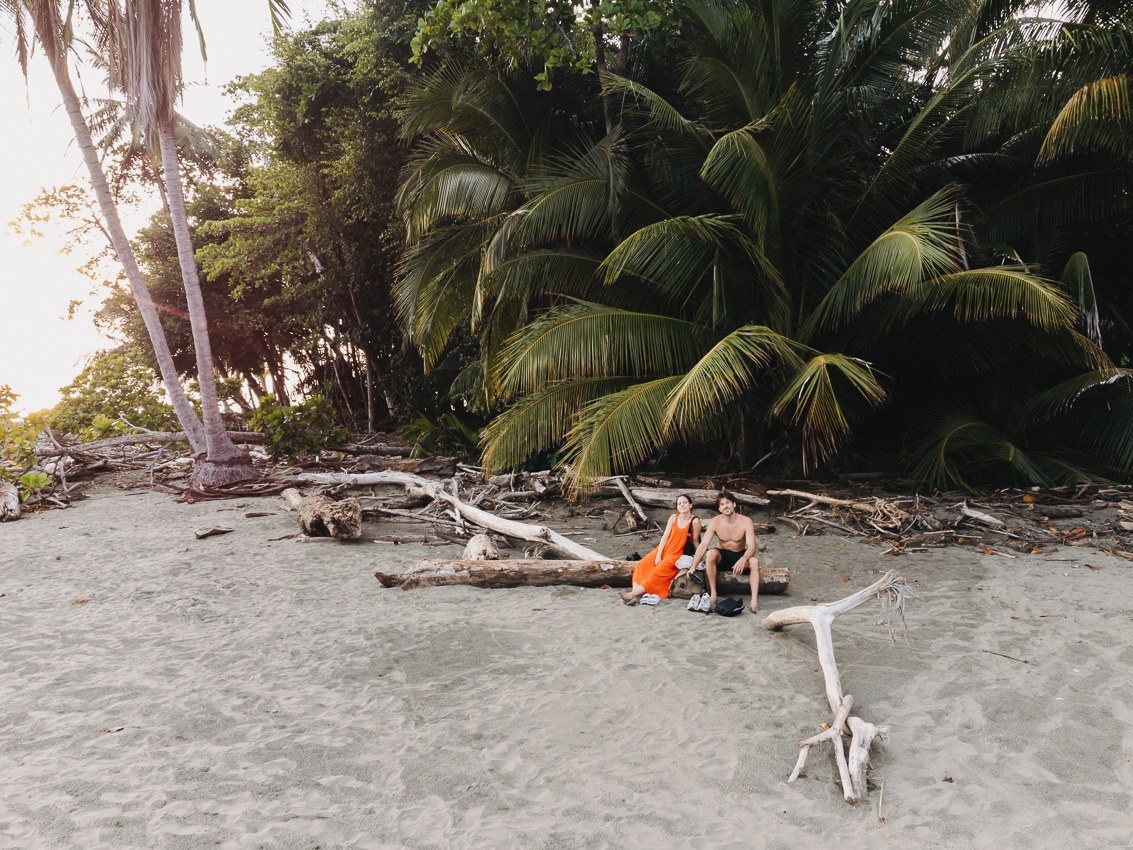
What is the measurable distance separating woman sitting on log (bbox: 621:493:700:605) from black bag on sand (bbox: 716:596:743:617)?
0.50 meters

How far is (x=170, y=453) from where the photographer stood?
1516 cm

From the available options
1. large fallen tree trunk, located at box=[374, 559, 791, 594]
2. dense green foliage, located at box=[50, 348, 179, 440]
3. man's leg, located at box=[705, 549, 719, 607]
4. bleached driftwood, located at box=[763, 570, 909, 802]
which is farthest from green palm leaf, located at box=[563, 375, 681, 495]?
dense green foliage, located at box=[50, 348, 179, 440]

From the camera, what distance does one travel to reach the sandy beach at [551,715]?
3.22 m

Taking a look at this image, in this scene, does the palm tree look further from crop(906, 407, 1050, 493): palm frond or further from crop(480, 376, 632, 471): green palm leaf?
crop(906, 407, 1050, 493): palm frond

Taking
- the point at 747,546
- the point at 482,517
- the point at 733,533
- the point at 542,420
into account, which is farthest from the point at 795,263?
the point at 482,517

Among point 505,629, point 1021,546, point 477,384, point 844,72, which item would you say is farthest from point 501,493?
point 844,72

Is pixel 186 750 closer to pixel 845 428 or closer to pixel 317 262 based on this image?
pixel 845 428

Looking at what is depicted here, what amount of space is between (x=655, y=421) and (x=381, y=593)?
10.3 feet

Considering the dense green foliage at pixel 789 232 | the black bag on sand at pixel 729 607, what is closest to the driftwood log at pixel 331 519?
the dense green foliage at pixel 789 232

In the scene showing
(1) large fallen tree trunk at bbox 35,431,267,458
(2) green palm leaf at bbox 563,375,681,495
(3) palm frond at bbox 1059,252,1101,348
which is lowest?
(1) large fallen tree trunk at bbox 35,431,267,458

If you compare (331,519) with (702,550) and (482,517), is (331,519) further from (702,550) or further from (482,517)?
(702,550)

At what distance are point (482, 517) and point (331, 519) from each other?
5.85 ft

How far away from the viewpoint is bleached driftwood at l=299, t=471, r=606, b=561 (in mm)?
7198

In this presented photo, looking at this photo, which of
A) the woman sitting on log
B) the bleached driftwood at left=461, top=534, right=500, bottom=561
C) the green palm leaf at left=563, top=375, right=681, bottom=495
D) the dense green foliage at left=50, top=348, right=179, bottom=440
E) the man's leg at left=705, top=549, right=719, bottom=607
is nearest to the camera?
the man's leg at left=705, top=549, right=719, bottom=607
